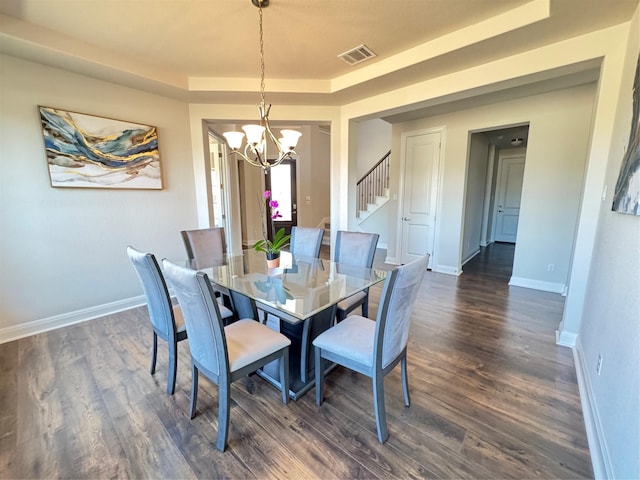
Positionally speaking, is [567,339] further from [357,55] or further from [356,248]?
[357,55]

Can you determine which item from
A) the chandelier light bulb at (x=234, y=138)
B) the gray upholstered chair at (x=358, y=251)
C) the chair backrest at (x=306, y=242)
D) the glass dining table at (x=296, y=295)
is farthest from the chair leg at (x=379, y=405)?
the chandelier light bulb at (x=234, y=138)

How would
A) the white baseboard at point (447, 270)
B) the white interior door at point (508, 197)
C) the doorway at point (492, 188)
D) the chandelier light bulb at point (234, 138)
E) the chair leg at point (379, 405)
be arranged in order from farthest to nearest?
the white interior door at point (508, 197)
the doorway at point (492, 188)
the white baseboard at point (447, 270)
the chandelier light bulb at point (234, 138)
the chair leg at point (379, 405)

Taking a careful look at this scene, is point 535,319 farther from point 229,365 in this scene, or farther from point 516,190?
A: point 516,190

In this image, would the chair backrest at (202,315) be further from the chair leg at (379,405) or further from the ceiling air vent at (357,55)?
the ceiling air vent at (357,55)

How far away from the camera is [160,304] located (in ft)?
5.69

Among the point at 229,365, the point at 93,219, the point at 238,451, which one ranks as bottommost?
the point at 238,451

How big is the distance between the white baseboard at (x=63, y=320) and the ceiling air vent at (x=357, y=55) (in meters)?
3.51

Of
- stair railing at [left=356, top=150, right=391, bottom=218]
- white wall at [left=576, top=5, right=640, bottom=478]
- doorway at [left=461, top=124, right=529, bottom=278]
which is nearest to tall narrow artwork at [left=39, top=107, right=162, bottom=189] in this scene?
white wall at [left=576, top=5, right=640, bottom=478]

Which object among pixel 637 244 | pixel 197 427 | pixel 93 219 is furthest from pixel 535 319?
pixel 93 219

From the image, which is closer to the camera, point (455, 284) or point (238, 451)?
point (238, 451)

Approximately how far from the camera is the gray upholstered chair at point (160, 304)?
1.62m

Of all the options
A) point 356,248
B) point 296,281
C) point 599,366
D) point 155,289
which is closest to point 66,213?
point 155,289

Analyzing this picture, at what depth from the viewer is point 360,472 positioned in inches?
51.6

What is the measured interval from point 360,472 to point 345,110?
146 inches
